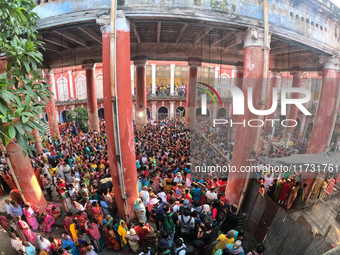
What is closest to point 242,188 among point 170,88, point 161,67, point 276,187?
point 276,187

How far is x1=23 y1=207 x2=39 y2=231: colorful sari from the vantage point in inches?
197

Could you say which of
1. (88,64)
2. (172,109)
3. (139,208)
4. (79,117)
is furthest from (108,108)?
(172,109)

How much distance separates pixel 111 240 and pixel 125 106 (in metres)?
3.03

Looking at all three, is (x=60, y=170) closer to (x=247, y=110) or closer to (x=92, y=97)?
(x=247, y=110)

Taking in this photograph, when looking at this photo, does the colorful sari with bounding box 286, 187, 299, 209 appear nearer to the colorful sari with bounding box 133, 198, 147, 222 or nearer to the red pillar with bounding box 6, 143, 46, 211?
the colorful sari with bounding box 133, 198, 147, 222

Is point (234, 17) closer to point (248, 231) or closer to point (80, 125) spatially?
point (248, 231)

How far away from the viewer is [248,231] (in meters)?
5.23

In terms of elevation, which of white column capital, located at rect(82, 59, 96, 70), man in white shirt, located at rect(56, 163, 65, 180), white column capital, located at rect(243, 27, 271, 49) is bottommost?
man in white shirt, located at rect(56, 163, 65, 180)

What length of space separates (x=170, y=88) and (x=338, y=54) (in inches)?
729

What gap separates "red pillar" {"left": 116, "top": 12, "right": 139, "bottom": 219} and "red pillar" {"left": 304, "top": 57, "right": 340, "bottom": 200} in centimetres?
696

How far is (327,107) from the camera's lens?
302 inches

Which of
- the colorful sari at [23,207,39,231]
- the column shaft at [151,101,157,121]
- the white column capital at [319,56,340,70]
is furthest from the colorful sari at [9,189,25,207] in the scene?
the column shaft at [151,101,157,121]

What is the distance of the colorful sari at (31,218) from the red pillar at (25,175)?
0.67 m

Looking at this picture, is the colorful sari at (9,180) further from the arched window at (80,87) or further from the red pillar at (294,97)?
the arched window at (80,87)
